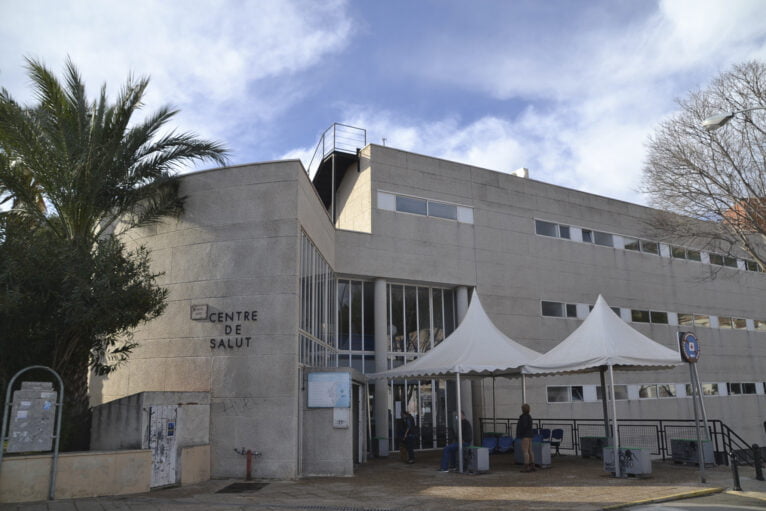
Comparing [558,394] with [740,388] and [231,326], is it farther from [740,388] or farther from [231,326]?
[231,326]

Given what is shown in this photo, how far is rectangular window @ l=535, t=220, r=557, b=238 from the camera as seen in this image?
26047 millimetres

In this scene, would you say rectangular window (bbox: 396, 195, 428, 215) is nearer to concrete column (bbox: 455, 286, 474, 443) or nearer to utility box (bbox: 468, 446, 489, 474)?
concrete column (bbox: 455, 286, 474, 443)

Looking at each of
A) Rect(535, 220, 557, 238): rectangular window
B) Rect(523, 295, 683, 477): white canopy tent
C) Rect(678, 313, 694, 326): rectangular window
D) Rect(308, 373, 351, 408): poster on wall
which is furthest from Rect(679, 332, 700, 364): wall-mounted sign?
Rect(678, 313, 694, 326): rectangular window

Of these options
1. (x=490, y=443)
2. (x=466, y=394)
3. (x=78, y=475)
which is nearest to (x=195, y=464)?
(x=78, y=475)

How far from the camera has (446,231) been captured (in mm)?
23172

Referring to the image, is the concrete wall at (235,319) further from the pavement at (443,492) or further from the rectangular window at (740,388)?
the rectangular window at (740,388)

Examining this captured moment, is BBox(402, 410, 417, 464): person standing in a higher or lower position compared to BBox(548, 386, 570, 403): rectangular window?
lower

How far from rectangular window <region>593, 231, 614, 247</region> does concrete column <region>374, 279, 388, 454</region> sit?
39.0 ft

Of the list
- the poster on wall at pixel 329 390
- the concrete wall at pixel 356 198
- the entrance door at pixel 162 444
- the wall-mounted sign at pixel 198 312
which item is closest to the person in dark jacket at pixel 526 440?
the poster on wall at pixel 329 390

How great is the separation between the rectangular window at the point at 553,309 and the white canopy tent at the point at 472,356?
8086 mm

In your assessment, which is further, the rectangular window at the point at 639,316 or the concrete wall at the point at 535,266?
the rectangular window at the point at 639,316

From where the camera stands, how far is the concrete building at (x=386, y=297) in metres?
14.3

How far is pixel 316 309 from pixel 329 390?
3.13 metres

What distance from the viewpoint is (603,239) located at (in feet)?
92.5
